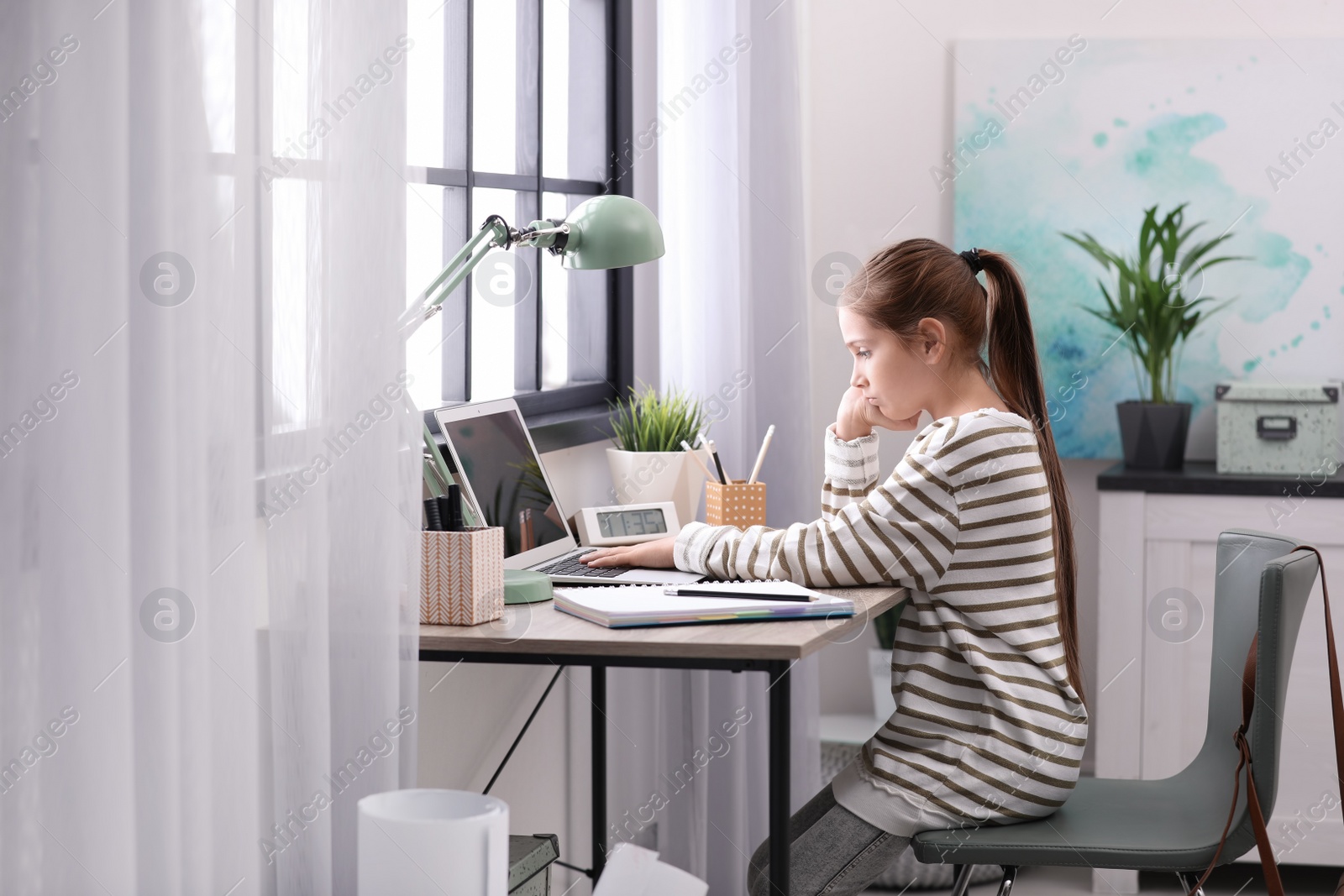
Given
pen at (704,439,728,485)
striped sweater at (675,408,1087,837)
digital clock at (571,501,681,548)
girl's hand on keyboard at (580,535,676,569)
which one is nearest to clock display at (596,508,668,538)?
digital clock at (571,501,681,548)

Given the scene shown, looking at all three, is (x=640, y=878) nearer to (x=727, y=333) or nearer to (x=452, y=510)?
(x=452, y=510)

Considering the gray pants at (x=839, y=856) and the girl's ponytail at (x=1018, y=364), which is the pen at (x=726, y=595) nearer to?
the gray pants at (x=839, y=856)

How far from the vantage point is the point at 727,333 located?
7.87 ft

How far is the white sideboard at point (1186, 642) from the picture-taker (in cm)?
261

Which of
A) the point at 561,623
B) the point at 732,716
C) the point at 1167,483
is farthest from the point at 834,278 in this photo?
the point at 561,623

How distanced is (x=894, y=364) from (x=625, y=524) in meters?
0.50

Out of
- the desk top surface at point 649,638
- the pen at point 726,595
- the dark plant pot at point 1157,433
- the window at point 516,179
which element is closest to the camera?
the desk top surface at point 649,638

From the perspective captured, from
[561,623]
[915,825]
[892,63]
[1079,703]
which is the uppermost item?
[892,63]

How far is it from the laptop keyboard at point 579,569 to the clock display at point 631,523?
0.17 metres

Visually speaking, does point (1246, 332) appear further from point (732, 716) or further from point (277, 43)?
point (277, 43)

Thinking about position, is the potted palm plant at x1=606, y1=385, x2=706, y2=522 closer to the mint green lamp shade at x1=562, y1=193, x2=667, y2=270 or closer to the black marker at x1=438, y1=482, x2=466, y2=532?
the mint green lamp shade at x1=562, y1=193, x2=667, y2=270

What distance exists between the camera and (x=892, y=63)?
3.08m

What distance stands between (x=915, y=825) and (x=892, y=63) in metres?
2.11

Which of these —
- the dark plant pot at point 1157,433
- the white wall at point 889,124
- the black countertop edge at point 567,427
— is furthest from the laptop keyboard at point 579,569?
the dark plant pot at point 1157,433
